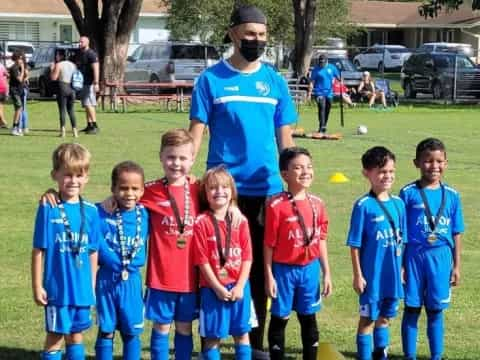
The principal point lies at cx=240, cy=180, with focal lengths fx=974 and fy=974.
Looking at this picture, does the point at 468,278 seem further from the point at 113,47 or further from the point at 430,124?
the point at 113,47

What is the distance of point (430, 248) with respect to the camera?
20.5 ft

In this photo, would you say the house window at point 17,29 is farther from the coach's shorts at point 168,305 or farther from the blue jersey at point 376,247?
the coach's shorts at point 168,305

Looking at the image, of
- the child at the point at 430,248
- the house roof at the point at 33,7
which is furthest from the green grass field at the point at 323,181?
the house roof at the point at 33,7

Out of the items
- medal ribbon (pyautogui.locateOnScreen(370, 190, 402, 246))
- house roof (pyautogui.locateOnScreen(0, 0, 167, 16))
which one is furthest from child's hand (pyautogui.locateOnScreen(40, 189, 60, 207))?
house roof (pyautogui.locateOnScreen(0, 0, 167, 16))

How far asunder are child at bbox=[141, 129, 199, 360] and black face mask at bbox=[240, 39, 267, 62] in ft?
2.14

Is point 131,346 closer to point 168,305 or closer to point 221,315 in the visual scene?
point 168,305

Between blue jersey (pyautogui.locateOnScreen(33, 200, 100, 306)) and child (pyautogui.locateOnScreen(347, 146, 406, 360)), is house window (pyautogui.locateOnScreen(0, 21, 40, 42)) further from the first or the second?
blue jersey (pyautogui.locateOnScreen(33, 200, 100, 306))

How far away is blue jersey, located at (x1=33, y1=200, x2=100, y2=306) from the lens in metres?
5.36

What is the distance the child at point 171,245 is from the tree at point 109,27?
25999mm

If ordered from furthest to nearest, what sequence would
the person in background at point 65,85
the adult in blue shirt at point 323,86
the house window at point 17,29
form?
the house window at point 17,29, the adult in blue shirt at point 323,86, the person in background at point 65,85

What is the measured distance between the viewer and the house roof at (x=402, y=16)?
7531cm

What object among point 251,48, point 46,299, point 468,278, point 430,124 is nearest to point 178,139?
point 251,48

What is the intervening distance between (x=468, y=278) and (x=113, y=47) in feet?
79.2

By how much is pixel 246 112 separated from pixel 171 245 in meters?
0.98
